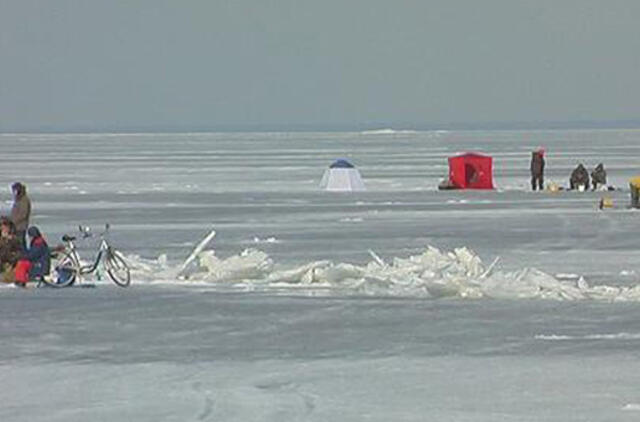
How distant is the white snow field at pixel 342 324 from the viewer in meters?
10.5

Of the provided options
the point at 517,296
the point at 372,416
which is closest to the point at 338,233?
the point at 517,296

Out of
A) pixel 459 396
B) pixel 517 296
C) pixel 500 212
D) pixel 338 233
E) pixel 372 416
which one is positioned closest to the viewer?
pixel 372 416

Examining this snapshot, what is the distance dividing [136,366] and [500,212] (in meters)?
20.9

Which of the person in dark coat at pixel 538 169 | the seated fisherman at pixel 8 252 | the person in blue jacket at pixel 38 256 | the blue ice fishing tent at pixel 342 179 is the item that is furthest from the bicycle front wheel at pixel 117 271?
the blue ice fishing tent at pixel 342 179

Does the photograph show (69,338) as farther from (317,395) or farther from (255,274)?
(255,274)

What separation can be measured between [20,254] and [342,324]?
568 centimetres

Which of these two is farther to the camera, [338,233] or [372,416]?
[338,233]

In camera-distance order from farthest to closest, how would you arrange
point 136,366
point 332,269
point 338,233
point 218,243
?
point 338,233 → point 218,243 → point 332,269 → point 136,366

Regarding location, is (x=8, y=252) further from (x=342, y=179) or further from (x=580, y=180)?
(x=342, y=179)

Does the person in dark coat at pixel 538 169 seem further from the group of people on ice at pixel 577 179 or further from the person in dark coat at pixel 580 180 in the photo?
the person in dark coat at pixel 580 180

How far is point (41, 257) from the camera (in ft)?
61.7

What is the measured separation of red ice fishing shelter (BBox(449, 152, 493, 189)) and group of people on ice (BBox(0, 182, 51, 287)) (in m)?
24.8

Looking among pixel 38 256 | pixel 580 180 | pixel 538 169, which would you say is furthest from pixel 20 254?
pixel 580 180

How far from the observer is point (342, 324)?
14953mm
